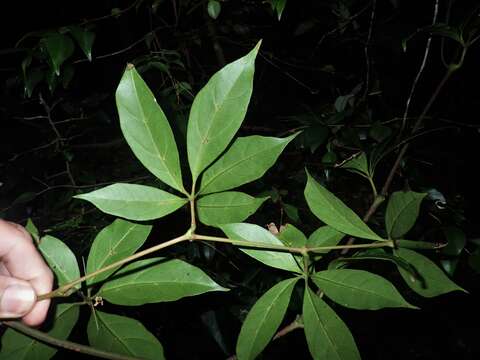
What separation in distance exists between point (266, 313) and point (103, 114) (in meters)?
1.43

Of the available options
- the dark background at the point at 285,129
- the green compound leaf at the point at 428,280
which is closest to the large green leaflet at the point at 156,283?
the green compound leaf at the point at 428,280

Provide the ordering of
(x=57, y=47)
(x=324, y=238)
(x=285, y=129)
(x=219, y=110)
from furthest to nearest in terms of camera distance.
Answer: (x=285, y=129) < (x=57, y=47) < (x=324, y=238) < (x=219, y=110)

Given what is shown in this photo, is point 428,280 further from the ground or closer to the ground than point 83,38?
closer to the ground

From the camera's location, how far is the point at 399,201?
509 mm

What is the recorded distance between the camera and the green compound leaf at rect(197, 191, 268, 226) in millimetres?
433

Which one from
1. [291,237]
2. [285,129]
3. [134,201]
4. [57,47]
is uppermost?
[57,47]

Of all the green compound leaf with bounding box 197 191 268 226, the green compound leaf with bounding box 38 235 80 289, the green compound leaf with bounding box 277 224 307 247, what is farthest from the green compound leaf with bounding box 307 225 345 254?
the green compound leaf with bounding box 38 235 80 289

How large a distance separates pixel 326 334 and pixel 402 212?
0.20 metres

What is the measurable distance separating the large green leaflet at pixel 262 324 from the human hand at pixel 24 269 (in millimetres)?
278

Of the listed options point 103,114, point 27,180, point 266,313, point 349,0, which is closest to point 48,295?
point 266,313

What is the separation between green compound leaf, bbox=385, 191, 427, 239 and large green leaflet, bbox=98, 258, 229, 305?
261 mm

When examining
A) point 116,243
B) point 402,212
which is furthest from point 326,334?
point 116,243

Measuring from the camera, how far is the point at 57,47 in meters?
0.72

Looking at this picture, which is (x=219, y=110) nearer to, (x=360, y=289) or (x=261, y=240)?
(x=261, y=240)
